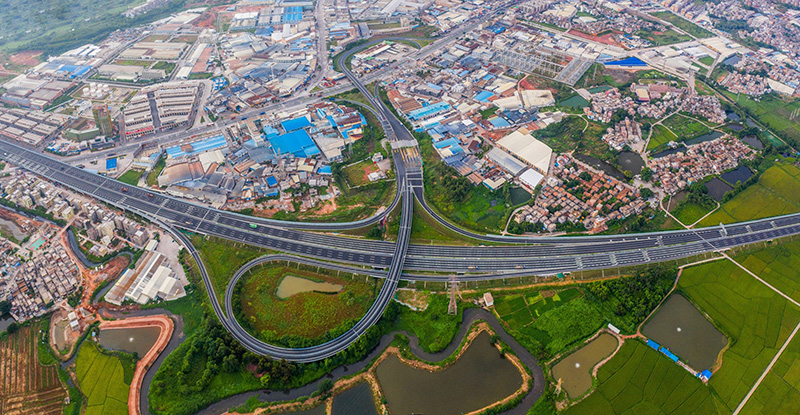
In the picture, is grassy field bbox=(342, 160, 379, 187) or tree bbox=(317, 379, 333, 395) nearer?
tree bbox=(317, 379, 333, 395)

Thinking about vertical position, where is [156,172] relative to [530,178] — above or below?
above

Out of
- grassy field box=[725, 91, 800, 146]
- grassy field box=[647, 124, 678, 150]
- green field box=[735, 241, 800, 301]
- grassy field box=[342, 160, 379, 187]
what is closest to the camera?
green field box=[735, 241, 800, 301]

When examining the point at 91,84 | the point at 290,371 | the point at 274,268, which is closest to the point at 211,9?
the point at 91,84

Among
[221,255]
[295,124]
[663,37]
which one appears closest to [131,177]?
[221,255]

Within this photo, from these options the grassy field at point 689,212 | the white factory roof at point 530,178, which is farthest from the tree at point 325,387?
the grassy field at point 689,212

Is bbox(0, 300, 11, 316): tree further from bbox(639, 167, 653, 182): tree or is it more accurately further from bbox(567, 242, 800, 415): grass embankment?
bbox(639, 167, 653, 182): tree

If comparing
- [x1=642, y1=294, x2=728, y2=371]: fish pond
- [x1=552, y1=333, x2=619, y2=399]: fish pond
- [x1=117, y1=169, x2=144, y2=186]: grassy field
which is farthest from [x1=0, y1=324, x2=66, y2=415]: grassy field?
[x1=642, y1=294, x2=728, y2=371]: fish pond

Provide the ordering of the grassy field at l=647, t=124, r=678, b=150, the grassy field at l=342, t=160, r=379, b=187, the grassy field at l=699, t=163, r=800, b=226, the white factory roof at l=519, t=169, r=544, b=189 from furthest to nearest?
1. the grassy field at l=647, t=124, r=678, b=150
2. the grassy field at l=342, t=160, r=379, b=187
3. the white factory roof at l=519, t=169, r=544, b=189
4. the grassy field at l=699, t=163, r=800, b=226

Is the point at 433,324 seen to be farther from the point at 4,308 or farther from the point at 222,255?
the point at 4,308
